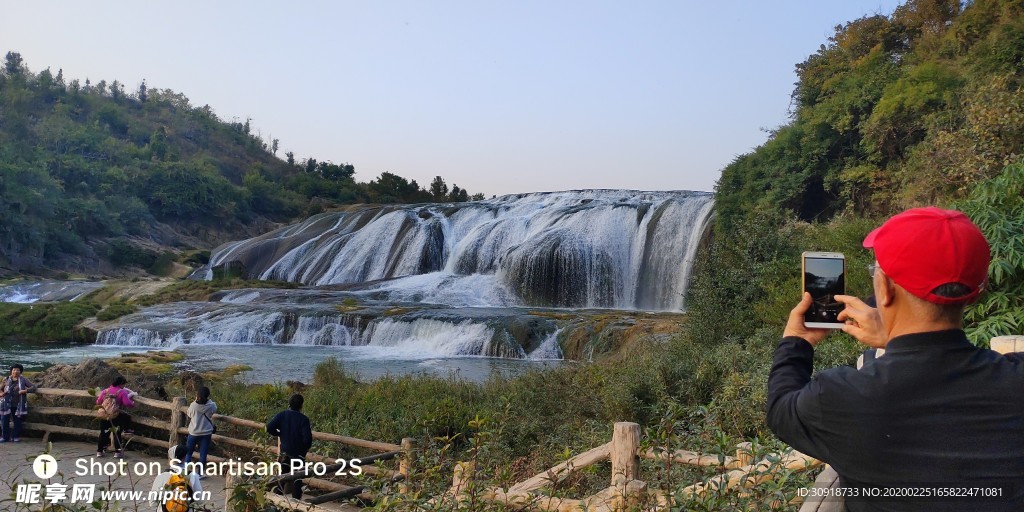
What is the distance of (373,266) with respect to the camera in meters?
32.0

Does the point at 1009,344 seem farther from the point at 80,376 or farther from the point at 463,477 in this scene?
the point at 80,376

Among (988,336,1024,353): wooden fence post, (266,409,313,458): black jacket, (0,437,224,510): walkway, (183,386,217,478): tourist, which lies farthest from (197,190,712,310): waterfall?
(988,336,1024,353): wooden fence post

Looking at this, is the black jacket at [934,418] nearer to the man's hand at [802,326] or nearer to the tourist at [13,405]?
the man's hand at [802,326]

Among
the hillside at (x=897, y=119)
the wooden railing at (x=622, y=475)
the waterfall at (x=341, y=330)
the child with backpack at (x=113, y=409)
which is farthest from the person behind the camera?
the waterfall at (x=341, y=330)

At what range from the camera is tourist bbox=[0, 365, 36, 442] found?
950cm

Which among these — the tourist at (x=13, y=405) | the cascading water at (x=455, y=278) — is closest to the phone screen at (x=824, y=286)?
the tourist at (x=13, y=405)

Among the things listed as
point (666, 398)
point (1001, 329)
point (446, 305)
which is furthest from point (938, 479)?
point (446, 305)

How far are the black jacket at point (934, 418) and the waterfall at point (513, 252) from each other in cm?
2265

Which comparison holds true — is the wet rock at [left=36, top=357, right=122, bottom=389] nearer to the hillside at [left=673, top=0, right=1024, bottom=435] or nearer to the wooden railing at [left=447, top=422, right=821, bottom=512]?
the hillside at [left=673, top=0, right=1024, bottom=435]

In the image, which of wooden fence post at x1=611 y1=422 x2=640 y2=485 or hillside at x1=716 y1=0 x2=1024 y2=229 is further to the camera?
hillside at x1=716 y1=0 x2=1024 y2=229

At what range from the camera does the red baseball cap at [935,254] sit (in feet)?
4.74

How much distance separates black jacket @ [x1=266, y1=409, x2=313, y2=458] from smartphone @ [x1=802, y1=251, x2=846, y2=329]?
5.57m

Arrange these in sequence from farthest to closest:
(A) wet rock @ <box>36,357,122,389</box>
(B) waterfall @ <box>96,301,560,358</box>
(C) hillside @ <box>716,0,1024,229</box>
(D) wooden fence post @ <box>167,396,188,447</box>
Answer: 1. (B) waterfall @ <box>96,301,560,358</box>
2. (C) hillside @ <box>716,0,1024,229</box>
3. (A) wet rock @ <box>36,357,122,389</box>
4. (D) wooden fence post @ <box>167,396,188,447</box>

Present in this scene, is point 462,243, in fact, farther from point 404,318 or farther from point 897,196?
point 897,196
